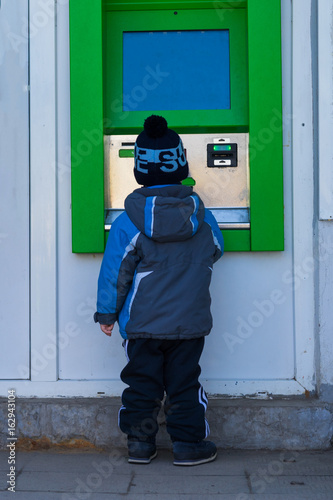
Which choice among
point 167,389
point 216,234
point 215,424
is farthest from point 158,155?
point 215,424

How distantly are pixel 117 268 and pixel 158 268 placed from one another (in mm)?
195

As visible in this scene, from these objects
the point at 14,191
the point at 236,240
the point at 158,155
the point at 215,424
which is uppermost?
the point at 158,155

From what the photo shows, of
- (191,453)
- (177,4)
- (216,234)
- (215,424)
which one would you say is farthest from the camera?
(177,4)

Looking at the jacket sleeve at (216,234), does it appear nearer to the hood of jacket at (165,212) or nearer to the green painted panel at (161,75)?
the hood of jacket at (165,212)

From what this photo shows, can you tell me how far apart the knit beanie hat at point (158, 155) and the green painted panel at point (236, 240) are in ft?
1.57

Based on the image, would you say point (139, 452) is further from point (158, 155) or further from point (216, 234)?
point (158, 155)

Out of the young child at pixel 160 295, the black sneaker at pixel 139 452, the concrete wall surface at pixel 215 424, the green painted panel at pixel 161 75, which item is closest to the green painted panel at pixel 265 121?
the green painted panel at pixel 161 75

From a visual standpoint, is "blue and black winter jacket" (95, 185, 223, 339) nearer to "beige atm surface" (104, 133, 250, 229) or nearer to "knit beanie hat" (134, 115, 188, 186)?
"knit beanie hat" (134, 115, 188, 186)

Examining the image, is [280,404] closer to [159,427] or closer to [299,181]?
[159,427]

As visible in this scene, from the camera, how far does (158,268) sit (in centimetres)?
316

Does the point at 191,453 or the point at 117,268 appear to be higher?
the point at 117,268

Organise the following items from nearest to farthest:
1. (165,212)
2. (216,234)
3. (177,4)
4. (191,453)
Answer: (165,212) → (191,453) → (216,234) → (177,4)

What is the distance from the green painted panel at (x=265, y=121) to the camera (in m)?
3.48

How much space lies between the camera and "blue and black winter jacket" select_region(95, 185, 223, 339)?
3127mm
